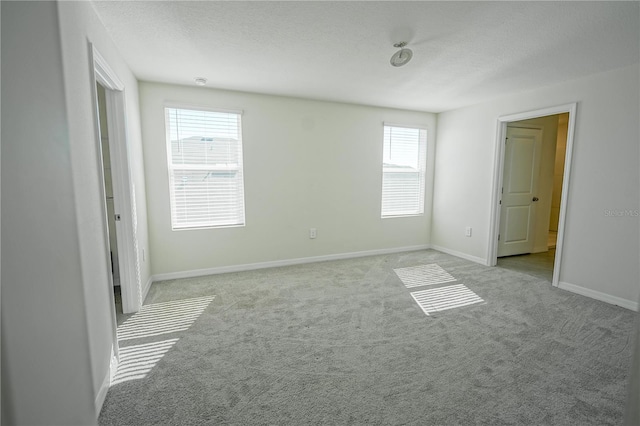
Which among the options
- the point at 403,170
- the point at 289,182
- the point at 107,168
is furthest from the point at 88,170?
the point at 403,170

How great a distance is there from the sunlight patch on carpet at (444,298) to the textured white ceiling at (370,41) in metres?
2.27

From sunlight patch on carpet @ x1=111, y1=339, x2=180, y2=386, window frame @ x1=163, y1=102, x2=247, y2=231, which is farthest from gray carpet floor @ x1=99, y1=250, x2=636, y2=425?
window frame @ x1=163, y1=102, x2=247, y2=231

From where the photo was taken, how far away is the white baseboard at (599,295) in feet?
8.97

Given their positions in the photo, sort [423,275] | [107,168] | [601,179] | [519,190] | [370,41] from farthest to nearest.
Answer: [519,190] < [423,275] < [107,168] < [601,179] < [370,41]

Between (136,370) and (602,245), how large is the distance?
4241 mm

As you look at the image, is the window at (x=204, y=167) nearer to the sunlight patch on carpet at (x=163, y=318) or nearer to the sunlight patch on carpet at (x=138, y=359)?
the sunlight patch on carpet at (x=163, y=318)

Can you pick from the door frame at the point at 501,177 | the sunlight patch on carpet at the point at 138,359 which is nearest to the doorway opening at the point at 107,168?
the sunlight patch on carpet at the point at 138,359

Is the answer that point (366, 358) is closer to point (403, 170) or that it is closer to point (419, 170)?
point (403, 170)

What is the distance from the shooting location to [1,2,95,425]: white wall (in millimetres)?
943

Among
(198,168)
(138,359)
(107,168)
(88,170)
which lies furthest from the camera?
(198,168)

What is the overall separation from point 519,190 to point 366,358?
3889 mm

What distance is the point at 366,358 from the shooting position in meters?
2.01

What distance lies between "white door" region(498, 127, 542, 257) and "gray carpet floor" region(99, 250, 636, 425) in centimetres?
138

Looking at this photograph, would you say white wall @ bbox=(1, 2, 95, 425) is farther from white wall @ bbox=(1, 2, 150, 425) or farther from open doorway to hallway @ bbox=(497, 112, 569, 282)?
open doorway to hallway @ bbox=(497, 112, 569, 282)
